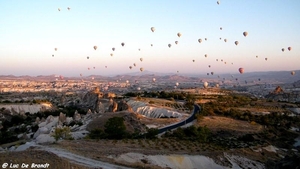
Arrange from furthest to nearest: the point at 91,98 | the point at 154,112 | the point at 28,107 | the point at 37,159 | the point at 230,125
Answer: the point at 91,98 < the point at 28,107 < the point at 154,112 < the point at 230,125 < the point at 37,159

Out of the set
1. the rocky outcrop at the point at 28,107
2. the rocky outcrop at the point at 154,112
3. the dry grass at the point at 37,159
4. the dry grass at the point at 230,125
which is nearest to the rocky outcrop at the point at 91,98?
the rocky outcrop at the point at 28,107

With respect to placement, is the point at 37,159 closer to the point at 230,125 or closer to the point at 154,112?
the point at 230,125

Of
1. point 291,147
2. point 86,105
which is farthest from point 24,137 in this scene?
point 86,105

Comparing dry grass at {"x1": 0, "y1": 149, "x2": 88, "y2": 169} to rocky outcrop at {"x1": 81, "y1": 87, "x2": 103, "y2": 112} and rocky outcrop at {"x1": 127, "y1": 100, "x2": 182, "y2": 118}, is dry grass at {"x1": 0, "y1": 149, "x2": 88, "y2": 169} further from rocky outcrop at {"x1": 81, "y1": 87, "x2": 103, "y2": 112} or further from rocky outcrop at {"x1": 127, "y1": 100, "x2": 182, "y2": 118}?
rocky outcrop at {"x1": 81, "y1": 87, "x2": 103, "y2": 112}

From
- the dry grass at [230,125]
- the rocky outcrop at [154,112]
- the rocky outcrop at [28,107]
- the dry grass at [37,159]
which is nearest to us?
the dry grass at [37,159]

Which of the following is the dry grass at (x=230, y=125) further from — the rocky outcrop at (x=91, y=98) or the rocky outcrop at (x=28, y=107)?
the rocky outcrop at (x=28, y=107)

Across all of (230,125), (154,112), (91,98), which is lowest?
(230,125)

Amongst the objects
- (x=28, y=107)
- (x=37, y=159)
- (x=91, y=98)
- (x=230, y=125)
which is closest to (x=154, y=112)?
(x=230, y=125)

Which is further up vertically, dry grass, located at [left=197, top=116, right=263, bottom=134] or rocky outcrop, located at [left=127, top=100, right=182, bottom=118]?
rocky outcrop, located at [left=127, top=100, right=182, bottom=118]

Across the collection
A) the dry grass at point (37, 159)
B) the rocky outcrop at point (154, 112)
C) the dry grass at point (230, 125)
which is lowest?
the dry grass at point (230, 125)

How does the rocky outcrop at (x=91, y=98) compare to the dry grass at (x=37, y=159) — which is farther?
the rocky outcrop at (x=91, y=98)

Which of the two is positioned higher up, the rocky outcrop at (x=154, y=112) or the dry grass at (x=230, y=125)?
the rocky outcrop at (x=154, y=112)

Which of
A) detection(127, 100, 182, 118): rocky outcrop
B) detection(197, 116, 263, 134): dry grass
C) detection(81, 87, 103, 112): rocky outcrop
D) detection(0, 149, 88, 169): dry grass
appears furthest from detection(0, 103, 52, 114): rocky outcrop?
detection(0, 149, 88, 169): dry grass
